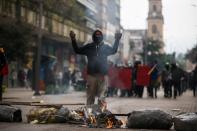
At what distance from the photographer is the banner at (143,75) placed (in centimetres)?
2805

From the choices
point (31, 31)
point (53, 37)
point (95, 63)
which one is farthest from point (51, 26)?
point (95, 63)

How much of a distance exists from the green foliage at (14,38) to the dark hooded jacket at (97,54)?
26.7 metres

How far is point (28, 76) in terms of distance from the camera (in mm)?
46188

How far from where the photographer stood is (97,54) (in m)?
12.4

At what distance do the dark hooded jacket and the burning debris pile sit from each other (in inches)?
43.9

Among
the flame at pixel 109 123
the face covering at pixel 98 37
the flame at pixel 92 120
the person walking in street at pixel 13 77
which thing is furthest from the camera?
the person walking in street at pixel 13 77

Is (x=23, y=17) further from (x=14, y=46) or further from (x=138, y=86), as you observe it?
(x=138, y=86)

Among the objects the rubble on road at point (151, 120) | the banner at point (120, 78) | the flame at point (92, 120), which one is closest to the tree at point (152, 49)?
the banner at point (120, 78)

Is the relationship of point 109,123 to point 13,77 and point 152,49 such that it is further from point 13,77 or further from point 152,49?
point 152,49

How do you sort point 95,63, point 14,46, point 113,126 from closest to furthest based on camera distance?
point 113,126
point 95,63
point 14,46

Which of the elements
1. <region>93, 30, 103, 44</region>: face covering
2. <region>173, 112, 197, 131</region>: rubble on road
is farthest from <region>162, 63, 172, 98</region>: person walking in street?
<region>173, 112, 197, 131</region>: rubble on road

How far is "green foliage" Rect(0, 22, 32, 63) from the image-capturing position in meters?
39.3

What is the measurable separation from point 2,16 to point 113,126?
106ft

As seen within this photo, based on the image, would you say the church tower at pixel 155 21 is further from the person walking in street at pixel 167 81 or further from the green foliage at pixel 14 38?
the person walking in street at pixel 167 81
